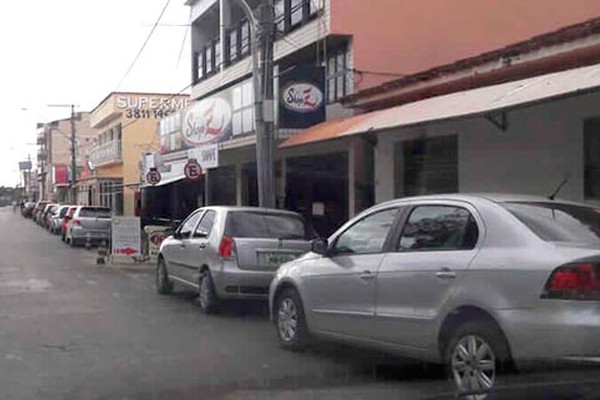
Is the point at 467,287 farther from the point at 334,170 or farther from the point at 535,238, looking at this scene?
the point at 334,170

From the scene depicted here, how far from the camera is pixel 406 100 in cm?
1603

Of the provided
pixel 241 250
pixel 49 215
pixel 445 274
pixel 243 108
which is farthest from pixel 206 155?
pixel 49 215

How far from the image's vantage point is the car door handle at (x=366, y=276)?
26.2ft

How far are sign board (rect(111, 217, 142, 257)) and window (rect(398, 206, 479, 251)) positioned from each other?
15.2 metres

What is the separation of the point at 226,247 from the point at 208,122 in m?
13.0

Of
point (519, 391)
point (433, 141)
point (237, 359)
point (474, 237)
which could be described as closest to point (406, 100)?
point (433, 141)

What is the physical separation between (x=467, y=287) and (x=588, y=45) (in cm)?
653

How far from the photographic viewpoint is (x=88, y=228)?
3166cm

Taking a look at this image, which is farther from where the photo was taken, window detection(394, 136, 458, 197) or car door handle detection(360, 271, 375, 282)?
window detection(394, 136, 458, 197)

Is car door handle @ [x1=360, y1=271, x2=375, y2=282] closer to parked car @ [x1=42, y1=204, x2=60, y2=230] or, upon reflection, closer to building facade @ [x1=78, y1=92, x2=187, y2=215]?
parked car @ [x1=42, y1=204, x2=60, y2=230]

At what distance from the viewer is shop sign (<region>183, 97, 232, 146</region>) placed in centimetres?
2359

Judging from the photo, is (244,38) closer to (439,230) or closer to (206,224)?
(206,224)

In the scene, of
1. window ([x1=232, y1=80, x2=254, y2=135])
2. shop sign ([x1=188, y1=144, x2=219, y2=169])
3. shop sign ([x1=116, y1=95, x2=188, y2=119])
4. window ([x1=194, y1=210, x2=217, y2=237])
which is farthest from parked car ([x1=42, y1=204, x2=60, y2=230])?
window ([x1=194, y1=210, x2=217, y2=237])

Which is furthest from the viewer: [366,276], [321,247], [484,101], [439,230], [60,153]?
[60,153]
